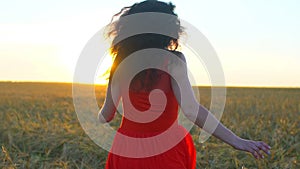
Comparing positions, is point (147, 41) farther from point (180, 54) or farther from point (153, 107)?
point (153, 107)

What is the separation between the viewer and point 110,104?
79.3 inches

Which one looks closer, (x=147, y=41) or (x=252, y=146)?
(x=252, y=146)

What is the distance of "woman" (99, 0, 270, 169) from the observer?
1.78 meters

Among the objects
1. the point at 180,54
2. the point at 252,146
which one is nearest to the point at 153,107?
the point at 180,54

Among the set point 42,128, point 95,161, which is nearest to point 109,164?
point 95,161

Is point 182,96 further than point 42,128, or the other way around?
point 42,128

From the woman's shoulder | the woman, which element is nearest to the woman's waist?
the woman

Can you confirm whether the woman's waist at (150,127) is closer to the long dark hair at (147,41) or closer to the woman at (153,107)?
the woman at (153,107)

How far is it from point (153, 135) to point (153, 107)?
0.15 meters

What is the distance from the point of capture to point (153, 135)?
190 centimetres

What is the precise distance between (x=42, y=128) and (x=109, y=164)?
4370 millimetres

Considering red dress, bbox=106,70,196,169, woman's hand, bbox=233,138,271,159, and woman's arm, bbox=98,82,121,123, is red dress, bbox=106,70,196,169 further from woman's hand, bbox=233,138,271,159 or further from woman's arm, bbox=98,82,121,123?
woman's hand, bbox=233,138,271,159

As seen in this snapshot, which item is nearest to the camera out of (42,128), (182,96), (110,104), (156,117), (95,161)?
(182,96)

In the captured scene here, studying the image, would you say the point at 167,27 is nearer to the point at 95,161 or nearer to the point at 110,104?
the point at 110,104
